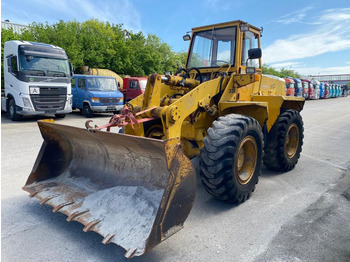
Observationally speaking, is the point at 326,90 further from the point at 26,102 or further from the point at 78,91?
the point at 26,102

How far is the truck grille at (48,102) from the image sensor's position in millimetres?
11787

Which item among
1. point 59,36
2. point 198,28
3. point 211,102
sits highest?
point 59,36

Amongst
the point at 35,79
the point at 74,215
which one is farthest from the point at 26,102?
the point at 74,215

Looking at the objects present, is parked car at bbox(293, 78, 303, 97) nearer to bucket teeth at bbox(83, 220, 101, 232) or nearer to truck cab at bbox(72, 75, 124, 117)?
truck cab at bbox(72, 75, 124, 117)

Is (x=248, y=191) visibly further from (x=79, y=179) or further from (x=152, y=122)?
(x=79, y=179)

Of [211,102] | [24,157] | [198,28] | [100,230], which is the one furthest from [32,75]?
[100,230]

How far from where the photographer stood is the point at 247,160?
169 inches

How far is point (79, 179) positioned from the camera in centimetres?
399

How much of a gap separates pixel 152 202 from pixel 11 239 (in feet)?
5.25

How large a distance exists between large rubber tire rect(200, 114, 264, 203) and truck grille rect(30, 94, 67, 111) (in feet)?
33.3

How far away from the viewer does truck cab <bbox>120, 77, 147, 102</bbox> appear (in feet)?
57.2

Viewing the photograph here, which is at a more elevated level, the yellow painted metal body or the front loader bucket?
the yellow painted metal body

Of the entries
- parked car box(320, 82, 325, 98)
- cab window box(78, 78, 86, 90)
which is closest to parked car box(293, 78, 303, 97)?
parked car box(320, 82, 325, 98)

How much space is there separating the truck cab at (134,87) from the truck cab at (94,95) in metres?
2.31
